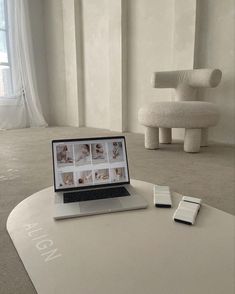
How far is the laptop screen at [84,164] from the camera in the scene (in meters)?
0.84

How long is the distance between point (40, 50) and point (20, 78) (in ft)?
1.99

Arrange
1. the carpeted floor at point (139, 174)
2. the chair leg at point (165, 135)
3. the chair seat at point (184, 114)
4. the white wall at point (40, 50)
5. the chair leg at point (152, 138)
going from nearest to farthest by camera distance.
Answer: the carpeted floor at point (139, 174) → the chair seat at point (184, 114) → the chair leg at point (152, 138) → the chair leg at point (165, 135) → the white wall at point (40, 50)

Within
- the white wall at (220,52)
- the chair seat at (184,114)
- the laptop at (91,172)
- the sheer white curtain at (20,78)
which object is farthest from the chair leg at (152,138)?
the sheer white curtain at (20,78)

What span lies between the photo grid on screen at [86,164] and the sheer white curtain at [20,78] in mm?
3543

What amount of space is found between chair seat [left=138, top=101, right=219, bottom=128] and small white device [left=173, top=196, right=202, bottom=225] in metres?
1.59

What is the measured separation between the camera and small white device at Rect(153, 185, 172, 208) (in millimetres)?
766

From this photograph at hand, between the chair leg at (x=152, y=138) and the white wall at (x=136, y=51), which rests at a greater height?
the white wall at (x=136, y=51)

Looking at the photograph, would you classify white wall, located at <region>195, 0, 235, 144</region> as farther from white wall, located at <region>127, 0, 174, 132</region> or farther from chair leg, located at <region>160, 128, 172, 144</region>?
chair leg, located at <region>160, 128, 172, 144</region>

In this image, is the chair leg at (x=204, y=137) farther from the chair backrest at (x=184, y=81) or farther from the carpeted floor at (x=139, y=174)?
the chair backrest at (x=184, y=81)

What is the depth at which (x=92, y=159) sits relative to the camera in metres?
0.86

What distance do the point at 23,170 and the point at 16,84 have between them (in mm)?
2530

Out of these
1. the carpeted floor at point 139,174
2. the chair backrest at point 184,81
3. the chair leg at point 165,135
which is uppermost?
the chair backrest at point 184,81

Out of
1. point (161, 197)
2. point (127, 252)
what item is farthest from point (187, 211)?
point (127, 252)

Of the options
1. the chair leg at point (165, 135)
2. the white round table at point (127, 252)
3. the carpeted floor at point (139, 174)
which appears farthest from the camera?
the chair leg at point (165, 135)
